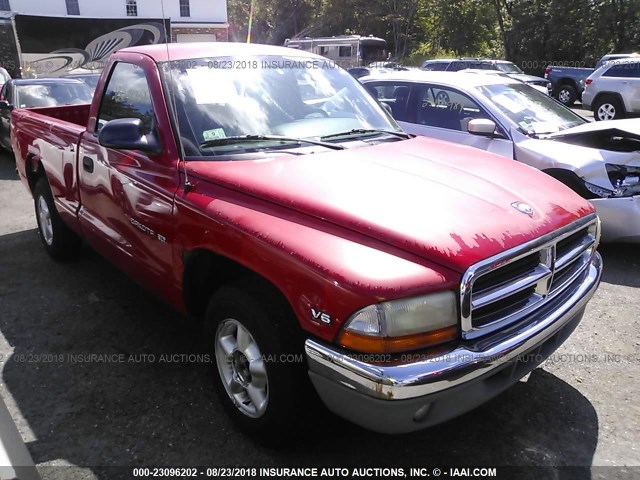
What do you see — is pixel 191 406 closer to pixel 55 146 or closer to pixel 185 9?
pixel 55 146

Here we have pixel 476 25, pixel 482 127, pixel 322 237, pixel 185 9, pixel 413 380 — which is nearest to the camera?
pixel 413 380

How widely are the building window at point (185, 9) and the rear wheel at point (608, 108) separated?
3192 cm

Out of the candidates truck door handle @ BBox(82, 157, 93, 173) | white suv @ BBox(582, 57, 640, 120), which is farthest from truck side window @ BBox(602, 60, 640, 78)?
truck door handle @ BBox(82, 157, 93, 173)

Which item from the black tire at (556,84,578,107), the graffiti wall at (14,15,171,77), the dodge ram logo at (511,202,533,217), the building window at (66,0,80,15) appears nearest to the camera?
the dodge ram logo at (511,202,533,217)

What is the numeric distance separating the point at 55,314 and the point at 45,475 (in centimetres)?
183

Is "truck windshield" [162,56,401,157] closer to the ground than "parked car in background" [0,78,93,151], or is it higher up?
higher up

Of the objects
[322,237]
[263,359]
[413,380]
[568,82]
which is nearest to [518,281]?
[413,380]

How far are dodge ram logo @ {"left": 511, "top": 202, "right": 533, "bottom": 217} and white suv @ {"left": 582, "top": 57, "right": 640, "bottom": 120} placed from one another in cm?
1388

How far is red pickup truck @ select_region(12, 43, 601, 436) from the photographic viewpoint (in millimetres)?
2074

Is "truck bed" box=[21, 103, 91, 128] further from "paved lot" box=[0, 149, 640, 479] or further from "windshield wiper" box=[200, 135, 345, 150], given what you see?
"windshield wiper" box=[200, 135, 345, 150]

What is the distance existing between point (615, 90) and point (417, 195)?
47.1 ft

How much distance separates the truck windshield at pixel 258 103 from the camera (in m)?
3.03

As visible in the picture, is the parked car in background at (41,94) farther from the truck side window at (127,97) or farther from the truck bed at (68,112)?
the truck side window at (127,97)

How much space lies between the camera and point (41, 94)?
9.73 meters
